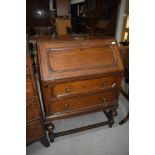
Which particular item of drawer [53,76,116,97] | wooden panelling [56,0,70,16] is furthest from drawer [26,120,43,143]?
wooden panelling [56,0,70,16]

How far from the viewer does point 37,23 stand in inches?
210

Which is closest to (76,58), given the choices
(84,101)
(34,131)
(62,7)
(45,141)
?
(84,101)

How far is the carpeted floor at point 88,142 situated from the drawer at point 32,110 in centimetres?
49

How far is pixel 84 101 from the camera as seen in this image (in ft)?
5.36

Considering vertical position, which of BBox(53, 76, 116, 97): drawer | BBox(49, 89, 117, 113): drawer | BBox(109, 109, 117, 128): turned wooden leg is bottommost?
BBox(109, 109, 117, 128): turned wooden leg

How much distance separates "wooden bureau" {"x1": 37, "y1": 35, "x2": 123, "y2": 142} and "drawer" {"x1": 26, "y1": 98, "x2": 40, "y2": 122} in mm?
124

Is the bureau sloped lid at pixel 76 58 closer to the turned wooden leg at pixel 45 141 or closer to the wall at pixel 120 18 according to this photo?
the turned wooden leg at pixel 45 141

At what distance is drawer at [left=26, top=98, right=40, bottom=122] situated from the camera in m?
1.29

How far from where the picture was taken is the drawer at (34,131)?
1393 mm

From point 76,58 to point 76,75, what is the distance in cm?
17

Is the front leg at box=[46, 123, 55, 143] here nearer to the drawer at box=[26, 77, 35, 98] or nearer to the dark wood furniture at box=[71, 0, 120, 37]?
the drawer at box=[26, 77, 35, 98]
